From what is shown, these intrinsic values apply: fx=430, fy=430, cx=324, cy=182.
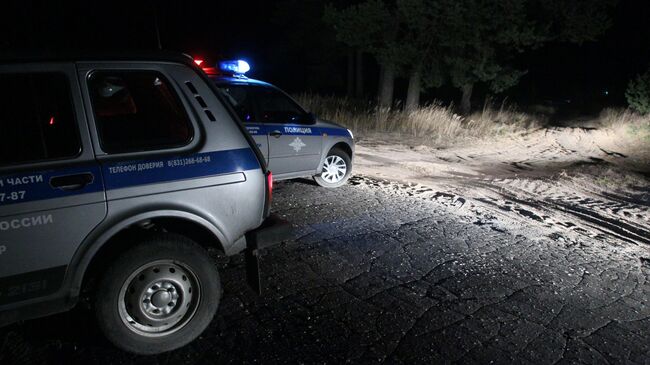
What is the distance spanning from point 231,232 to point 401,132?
11.2 m

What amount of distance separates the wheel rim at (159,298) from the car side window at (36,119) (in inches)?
35.1

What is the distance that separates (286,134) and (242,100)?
78 cm

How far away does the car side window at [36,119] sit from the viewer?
2449 millimetres

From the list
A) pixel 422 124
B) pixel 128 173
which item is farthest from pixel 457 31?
pixel 128 173

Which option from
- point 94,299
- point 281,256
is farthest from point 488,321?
point 94,299

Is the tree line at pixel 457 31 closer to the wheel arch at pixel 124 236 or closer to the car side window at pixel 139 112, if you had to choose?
the car side window at pixel 139 112

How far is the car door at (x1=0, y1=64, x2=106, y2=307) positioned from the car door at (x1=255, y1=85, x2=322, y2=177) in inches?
138

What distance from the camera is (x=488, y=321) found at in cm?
348

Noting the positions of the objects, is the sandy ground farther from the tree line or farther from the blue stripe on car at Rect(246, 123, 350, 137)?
the tree line

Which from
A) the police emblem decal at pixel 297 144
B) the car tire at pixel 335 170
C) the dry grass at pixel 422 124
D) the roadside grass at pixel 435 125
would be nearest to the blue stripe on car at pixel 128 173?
the police emblem decal at pixel 297 144

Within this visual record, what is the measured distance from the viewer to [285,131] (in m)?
6.19

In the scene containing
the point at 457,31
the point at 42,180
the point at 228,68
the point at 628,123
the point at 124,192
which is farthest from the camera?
the point at 628,123

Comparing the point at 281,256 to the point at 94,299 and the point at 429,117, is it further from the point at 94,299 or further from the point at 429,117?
the point at 429,117

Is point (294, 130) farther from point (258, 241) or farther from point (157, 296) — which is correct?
point (157, 296)
